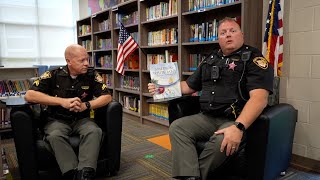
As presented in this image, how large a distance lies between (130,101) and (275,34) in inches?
109

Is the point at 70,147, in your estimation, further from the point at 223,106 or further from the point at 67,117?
the point at 223,106

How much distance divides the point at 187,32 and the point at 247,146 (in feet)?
6.54

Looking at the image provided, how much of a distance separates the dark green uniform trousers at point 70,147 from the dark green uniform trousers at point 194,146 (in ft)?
1.85

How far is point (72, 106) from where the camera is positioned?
6.56 ft

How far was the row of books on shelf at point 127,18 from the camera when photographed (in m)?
4.22

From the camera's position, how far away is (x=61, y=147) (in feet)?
5.96

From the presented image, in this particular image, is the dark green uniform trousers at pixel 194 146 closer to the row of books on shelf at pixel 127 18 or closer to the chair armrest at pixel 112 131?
the chair armrest at pixel 112 131

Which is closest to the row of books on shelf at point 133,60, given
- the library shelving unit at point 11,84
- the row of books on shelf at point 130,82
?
the row of books on shelf at point 130,82

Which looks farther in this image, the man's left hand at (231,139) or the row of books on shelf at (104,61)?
the row of books on shelf at (104,61)

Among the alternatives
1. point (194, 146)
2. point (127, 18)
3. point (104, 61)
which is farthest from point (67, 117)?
point (104, 61)

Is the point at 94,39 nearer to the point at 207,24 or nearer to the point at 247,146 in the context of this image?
the point at 207,24

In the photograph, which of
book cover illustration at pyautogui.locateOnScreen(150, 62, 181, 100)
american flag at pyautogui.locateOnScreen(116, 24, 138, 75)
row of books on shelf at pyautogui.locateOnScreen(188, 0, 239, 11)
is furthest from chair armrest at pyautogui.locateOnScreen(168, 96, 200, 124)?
american flag at pyautogui.locateOnScreen(116, 24, 138, 75)

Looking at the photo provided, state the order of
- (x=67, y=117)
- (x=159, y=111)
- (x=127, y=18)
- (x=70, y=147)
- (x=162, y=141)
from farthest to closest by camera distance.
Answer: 1. (x=127, y=18)
2. (x=159, y=111)
3. (x=162, y=141)
4. (x=67, y=117)
5. (x=70, y=147)

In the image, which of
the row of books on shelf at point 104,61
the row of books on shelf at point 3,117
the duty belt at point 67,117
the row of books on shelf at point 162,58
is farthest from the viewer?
the row of books on shelf at point 104,61
